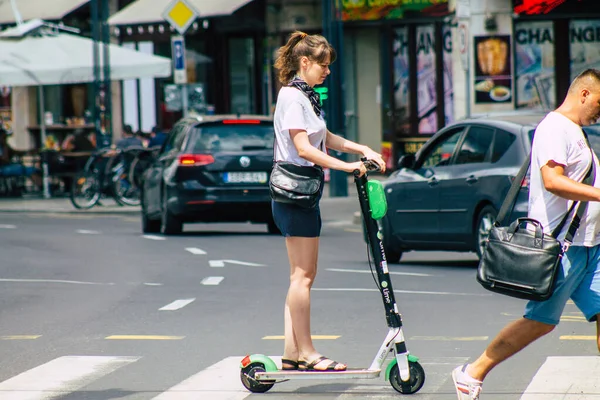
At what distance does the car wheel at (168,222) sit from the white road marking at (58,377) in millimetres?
10257

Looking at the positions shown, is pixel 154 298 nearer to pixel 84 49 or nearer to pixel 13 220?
pixel 13 220

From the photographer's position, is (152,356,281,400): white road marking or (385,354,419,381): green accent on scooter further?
(152,356,281,400): white road marking

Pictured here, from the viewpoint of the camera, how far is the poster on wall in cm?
2734

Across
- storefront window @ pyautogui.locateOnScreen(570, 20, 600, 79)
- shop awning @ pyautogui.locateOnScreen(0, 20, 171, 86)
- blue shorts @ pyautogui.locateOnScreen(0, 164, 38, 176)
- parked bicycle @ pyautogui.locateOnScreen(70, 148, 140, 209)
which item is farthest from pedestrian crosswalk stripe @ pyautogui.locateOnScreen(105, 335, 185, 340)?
blue shorts @ pyautogui.locateOnScreen(0, 164, 38, 176)

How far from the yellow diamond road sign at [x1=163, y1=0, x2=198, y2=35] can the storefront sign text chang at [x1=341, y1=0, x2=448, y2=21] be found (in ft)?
17.6

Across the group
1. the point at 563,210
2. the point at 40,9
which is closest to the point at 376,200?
the point at 563,210

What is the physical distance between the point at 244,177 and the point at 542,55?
11.5 m

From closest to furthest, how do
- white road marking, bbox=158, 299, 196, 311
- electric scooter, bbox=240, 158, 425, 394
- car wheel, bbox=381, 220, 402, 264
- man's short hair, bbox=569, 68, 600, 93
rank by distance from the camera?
man's short hair, bbox=569, 68, 600, 93 < electric scooter, bbox=240, 158, 425, 394 < white road marking, bbox=158, 299, 196, 311 < car wheel, bbox=381, 220, 402, 264

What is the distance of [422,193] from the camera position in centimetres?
1410

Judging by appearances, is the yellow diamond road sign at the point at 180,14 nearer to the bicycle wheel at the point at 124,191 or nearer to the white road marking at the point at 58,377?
the bicycle wheel at the point at 124,191

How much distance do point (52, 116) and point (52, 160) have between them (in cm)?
564

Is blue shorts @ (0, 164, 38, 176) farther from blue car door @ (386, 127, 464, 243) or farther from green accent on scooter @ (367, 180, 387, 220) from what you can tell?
green accent on scooter @ (367, 180, 387, 220)

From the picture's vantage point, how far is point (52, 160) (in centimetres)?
2850

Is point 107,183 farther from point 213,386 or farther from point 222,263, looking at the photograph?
point 213,386
